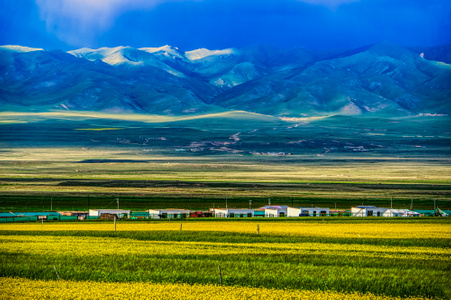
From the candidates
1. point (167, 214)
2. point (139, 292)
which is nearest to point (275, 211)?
point (167, 214)

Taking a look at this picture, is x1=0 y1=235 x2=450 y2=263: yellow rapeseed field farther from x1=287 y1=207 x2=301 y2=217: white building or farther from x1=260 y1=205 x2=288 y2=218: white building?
x1=260 y1=205 x2=288 y2=218: white building

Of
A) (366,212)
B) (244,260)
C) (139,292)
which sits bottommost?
(139,292)

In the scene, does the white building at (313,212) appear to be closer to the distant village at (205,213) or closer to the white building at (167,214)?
the distant village at (205,213)

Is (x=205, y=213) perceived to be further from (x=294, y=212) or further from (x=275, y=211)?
(x=294, y=212)

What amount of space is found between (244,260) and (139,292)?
6726 millimetres

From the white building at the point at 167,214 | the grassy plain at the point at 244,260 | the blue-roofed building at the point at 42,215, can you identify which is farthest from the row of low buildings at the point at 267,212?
the grassy plain at the point at 244,260

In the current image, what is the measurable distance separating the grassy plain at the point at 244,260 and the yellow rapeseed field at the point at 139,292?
13 centimetres

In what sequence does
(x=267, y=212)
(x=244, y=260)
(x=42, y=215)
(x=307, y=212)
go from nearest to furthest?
(x=244, y=260) → (x=42, y=215) → (x=307, y=212) → (x=267, y=212)

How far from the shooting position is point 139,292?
58.2 ft

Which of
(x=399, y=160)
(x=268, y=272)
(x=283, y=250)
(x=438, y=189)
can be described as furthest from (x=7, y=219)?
(x=399, y=160)

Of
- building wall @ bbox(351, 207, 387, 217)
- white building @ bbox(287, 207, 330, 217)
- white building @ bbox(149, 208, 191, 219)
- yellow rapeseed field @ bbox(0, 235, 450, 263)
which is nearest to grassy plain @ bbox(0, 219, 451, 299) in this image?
yellow rapeseed field @ bbox(0, 235, 450, 263)

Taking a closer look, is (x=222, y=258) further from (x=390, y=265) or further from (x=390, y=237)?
(x=390, y=237)

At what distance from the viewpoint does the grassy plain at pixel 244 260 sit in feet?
63.0

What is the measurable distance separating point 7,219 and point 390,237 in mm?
31742
